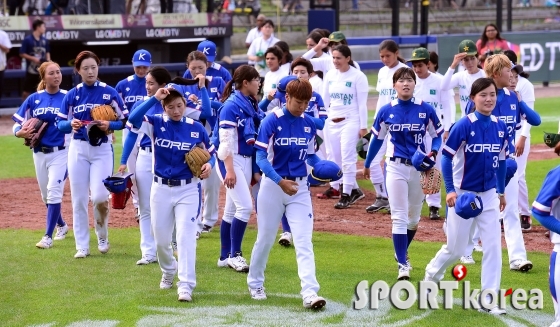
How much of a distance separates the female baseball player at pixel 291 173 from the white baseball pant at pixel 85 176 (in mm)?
2328

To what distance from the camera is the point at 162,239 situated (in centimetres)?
764

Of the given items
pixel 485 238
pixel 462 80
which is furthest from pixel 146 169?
pixel 462 80

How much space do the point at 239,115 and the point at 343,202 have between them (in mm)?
4200

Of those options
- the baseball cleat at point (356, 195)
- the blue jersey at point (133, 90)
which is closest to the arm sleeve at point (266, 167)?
the blue jersey at point (133, 90)

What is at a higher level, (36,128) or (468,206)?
(36,128)

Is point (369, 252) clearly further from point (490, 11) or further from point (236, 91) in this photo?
point (490, 11)

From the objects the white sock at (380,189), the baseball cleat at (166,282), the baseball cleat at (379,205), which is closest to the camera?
the baseball cleat at (166,282)

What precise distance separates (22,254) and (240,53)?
1885 centimetres

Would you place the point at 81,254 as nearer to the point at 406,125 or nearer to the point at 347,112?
the point at 406,125

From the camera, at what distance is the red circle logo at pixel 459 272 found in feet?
26.5

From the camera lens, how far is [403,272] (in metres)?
8.18

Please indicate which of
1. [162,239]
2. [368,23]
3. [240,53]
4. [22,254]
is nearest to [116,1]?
[240,53]

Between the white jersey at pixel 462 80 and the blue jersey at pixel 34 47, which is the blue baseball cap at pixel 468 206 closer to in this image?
the white jersey at pixel 462 80

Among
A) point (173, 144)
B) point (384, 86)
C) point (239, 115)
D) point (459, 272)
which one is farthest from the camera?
point (384, 86)
